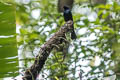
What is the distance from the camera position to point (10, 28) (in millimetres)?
1449

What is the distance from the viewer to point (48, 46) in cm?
157

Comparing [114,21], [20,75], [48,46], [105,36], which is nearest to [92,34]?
[105,36]

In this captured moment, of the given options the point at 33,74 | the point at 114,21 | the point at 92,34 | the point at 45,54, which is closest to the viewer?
the point at 33,74

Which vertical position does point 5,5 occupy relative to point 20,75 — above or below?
above

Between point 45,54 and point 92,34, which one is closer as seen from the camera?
point 45,54

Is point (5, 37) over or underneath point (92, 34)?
underneath

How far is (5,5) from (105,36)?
5.32 ft

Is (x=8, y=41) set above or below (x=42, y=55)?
above

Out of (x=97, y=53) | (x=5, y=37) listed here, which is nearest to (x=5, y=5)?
(x=5, y=37)

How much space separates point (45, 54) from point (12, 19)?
327mm

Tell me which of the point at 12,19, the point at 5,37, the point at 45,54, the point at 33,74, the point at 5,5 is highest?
the point at 5,5

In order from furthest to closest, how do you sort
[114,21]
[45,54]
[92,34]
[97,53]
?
1. [114,21]
2. [92,34]
3. [97,53]
4. [45,54]

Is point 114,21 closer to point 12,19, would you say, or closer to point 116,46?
point 116,46

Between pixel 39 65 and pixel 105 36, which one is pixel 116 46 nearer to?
pixel 105 36
